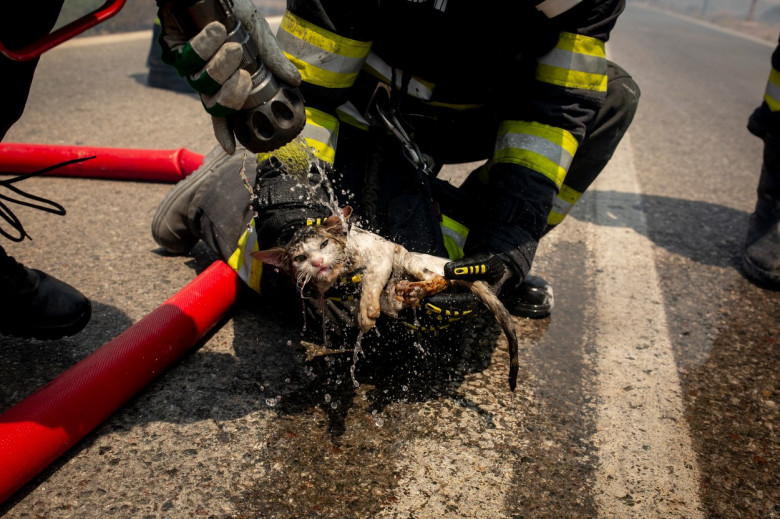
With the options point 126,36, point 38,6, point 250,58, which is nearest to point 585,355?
point 250,58

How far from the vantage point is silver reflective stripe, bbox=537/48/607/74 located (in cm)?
197

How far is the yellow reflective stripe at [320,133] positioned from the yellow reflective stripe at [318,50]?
3.9 inches

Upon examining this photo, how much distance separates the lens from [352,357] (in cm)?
192

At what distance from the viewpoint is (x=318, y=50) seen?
177 centimetres

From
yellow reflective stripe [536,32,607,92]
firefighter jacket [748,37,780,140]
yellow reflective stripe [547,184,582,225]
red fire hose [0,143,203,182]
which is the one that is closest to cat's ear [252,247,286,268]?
yellow reflective stripe [536,32,607,92]

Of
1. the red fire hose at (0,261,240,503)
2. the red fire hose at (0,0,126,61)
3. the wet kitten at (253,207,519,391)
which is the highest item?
the red fire hose at (0,0,126,61)

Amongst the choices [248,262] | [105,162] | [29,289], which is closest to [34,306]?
[29,289]

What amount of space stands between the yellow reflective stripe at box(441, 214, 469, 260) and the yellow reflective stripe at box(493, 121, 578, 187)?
33cm

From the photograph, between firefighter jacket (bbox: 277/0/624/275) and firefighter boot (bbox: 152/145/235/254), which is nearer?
firefighter jacket (bbox: 277/0/624/275)

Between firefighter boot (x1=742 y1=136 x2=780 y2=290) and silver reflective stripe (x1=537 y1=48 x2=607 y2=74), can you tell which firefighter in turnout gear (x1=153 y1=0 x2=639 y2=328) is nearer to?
silver reflective stripe (x1=537 y1=48 x2=607 y2=74)

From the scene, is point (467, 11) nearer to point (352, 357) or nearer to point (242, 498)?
point (352, 357)

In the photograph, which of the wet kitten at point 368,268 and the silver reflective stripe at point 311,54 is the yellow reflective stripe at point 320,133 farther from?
the wet kitten at point 368,268

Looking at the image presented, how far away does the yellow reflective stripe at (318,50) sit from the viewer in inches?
69.2

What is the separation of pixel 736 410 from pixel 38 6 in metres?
2.16
